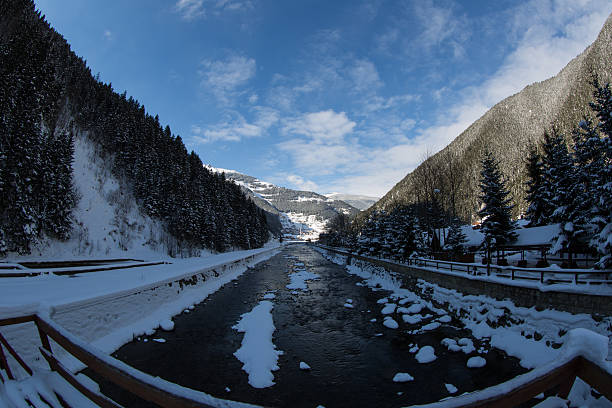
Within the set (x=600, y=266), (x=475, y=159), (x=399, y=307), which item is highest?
(x=475, y=159)

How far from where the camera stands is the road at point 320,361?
7.52 meters

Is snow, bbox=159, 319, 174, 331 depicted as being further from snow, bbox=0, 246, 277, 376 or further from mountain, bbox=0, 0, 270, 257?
mountain, bbox=0, 0, 270, 257

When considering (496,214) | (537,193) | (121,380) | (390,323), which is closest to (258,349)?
(390,323)

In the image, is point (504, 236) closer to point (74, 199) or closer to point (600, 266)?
point (600, 266)

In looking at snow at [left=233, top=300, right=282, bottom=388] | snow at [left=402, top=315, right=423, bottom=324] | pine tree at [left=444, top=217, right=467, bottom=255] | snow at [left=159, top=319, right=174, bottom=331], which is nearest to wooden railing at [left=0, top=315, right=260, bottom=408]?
snow at [left=233, top=300, right=282, bottom=388]

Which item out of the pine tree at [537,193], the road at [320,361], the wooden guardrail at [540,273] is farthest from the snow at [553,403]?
the pine tree at [537,193]

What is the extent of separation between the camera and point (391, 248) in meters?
34.8

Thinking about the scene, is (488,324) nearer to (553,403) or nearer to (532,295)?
(532,295)

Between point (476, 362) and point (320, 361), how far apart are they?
5007 mm

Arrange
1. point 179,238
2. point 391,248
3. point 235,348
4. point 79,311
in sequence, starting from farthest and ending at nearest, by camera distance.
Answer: point 179,238
point 391,248
point 235,348
point 79,311

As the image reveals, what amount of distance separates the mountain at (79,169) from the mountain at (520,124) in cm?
4796

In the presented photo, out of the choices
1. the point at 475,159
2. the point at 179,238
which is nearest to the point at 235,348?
the point at 179,238

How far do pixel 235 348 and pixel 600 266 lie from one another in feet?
51.2

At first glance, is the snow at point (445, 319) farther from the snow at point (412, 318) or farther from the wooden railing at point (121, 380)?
the wooden railing at point (121, 380)
